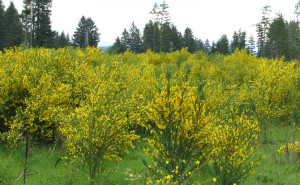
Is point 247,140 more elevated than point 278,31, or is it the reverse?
point 278,31

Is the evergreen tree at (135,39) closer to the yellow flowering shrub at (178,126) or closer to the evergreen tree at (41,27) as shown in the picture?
the evergreen tree at (41,27)

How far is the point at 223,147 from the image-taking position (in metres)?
4.47

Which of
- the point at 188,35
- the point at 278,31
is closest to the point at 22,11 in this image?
the point at 278,31

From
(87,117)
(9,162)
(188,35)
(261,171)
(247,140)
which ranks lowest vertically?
(261,171)

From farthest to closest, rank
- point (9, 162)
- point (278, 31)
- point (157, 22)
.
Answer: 1. point (157, 22)
2. point (278, 31)
3. point (9, 162)

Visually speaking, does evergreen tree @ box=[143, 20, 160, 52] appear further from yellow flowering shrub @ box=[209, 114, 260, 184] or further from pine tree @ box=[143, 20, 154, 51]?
yellow flowering shrub @ box=[209, 114, 260, 184]

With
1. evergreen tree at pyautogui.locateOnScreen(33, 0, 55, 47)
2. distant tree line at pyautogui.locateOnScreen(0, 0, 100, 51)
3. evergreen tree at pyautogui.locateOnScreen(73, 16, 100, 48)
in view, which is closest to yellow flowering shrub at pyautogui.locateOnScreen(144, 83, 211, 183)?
distant tree line at pyautogui.locateOnScreen(0, 0, 100, 51)

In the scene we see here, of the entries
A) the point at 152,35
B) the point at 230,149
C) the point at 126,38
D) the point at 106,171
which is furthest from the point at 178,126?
the point at 126,38

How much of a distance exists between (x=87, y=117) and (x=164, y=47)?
132ft

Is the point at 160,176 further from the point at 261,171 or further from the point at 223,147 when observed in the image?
the point at 261,171

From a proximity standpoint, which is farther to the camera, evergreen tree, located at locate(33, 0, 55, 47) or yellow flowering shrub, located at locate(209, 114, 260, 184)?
evergreen tree, located at locate(33, 0, 55, 47)

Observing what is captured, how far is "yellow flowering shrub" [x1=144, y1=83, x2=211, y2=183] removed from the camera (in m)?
3.67

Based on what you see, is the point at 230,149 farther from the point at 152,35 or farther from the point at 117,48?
the point at 152,35

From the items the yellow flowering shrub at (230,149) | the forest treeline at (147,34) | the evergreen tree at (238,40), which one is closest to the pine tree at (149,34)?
the forest treeline at (147,34)
